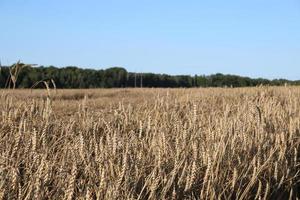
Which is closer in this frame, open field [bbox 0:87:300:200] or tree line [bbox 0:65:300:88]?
open field [bbox 0:87:300:200]

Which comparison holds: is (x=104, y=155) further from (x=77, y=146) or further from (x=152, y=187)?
(x=152, y=187)

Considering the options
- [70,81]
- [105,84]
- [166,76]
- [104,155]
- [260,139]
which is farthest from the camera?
[166,76]

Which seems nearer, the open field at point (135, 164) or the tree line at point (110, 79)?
the open field at point (135, 164)

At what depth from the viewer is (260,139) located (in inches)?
147

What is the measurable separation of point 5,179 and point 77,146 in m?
0.92

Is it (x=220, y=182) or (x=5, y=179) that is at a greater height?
(x=5, y=179)

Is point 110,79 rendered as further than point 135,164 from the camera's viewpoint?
Yes

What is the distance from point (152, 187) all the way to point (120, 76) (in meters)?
54.1

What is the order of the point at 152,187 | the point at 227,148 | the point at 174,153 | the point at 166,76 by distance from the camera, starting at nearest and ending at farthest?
the point at 152,187 < the point at 174,153 < the point at 227,148 < the point at 166,76

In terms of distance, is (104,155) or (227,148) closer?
(104,155)

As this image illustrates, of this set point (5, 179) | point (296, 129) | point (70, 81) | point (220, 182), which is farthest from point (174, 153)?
point (70, 81)

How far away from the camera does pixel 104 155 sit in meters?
2.61

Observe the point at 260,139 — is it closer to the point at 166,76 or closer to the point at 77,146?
the point at 77,146

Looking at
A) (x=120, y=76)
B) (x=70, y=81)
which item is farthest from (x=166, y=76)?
(x=70, y=81)
